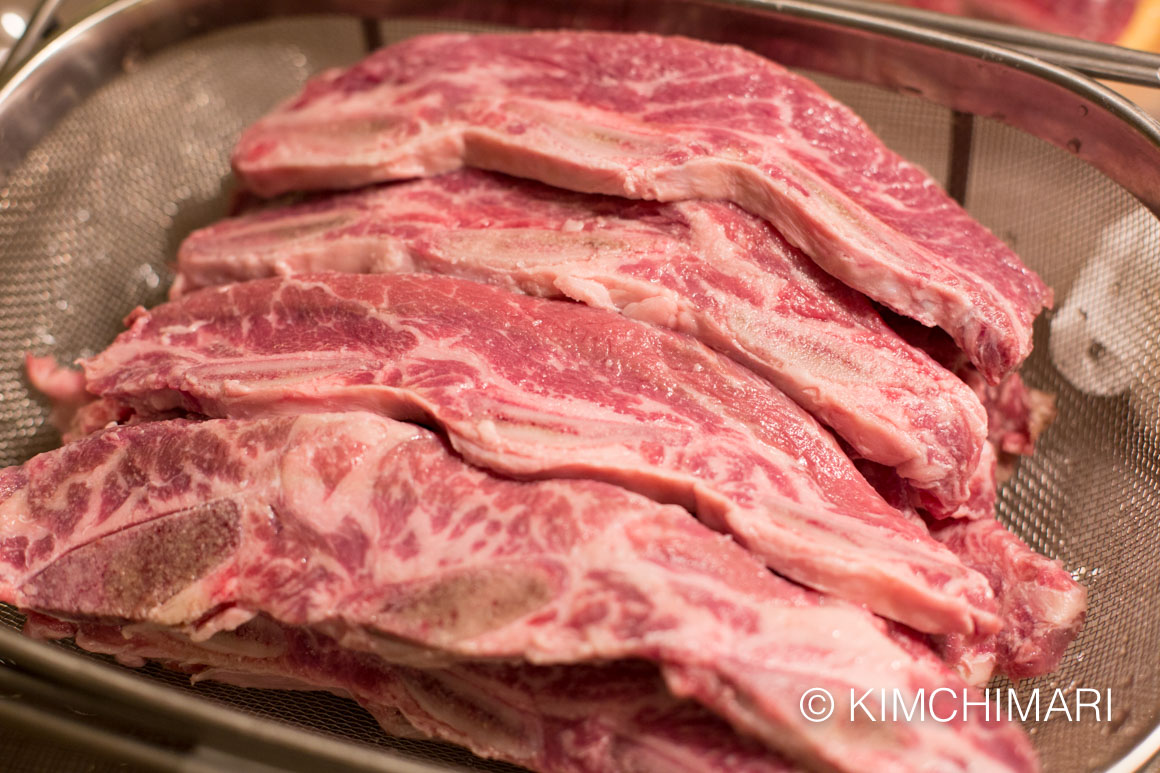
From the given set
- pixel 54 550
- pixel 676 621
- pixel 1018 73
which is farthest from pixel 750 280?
pixel 54 550

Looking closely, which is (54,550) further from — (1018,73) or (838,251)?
(1018,73)

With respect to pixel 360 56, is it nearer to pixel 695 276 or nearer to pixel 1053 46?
pixel 695 276

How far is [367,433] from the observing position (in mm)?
2137

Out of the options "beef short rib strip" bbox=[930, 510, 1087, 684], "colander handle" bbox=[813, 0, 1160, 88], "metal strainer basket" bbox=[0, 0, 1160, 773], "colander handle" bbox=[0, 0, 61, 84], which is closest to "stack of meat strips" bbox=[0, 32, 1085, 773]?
"beef short rib strip" bbox=[930, 510, 1087, 684]

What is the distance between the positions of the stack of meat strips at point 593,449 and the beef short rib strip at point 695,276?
1cm

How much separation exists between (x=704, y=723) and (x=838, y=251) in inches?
48.3

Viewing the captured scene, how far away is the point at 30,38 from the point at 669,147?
259 cm

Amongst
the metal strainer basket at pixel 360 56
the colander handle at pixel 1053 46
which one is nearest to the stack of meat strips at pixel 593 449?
the metal strainer basket at pixel 360 56

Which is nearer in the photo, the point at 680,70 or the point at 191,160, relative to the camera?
the point at 680,70

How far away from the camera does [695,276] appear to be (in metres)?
2.36

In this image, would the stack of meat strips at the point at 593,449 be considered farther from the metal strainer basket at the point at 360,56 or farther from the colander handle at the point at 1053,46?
the colander handle at the point at 1053,46

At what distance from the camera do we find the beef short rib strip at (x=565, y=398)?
197 cm

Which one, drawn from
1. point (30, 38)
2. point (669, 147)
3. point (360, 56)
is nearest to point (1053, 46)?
point (669, 147)

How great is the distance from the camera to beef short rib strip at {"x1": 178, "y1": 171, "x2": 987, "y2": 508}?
7.29 ft
